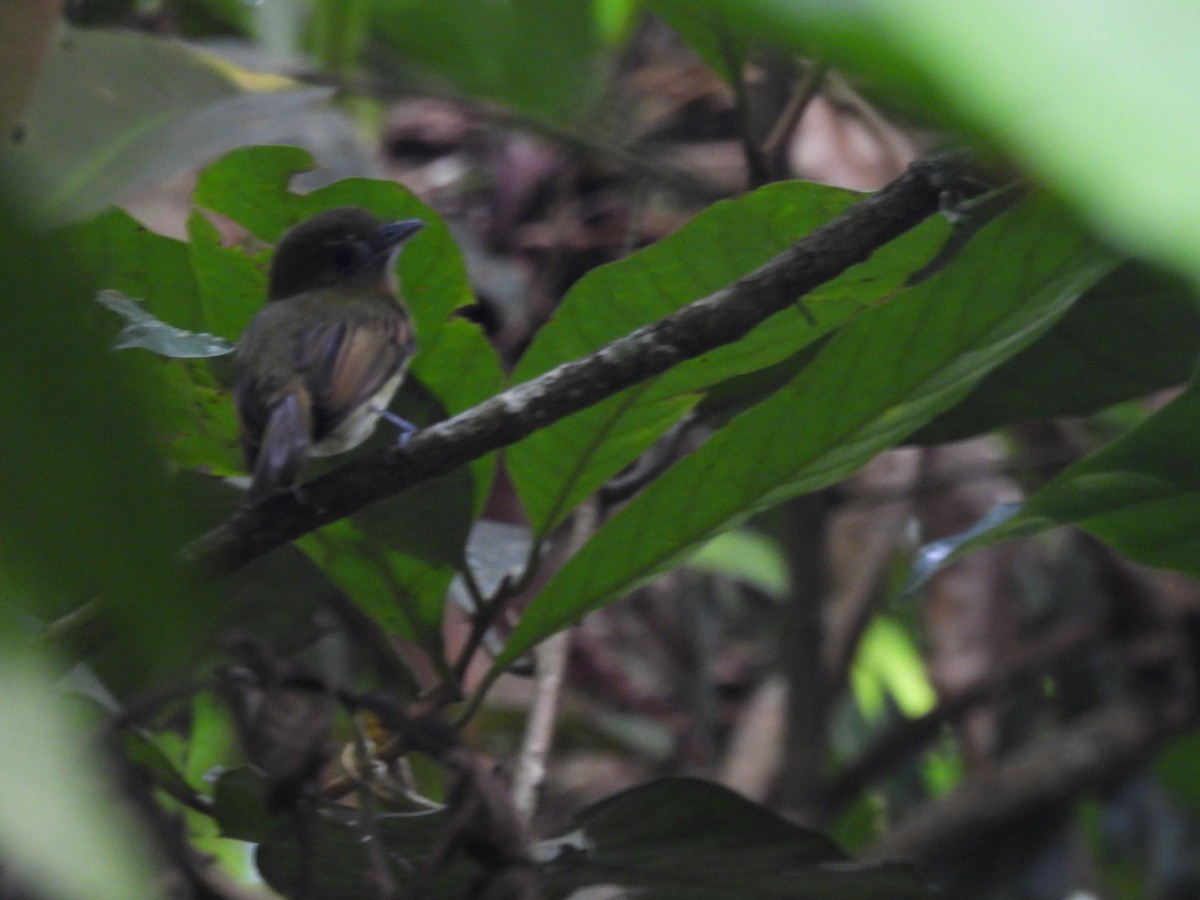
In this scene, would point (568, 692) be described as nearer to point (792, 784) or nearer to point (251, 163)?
point (792, 784)

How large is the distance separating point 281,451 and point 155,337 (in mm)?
371

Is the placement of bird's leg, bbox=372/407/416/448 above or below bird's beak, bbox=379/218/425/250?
below

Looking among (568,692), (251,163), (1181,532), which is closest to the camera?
(1181,532)

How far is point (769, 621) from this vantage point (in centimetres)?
464

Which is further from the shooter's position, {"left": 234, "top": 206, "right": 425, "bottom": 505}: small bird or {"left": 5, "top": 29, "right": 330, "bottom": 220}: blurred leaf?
{"left": 5, "top": 29, "right": 330, "bottom": 220}: blurred leaf

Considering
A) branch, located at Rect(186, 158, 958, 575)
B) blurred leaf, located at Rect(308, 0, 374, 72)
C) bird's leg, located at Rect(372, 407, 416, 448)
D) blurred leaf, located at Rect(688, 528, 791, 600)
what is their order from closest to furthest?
branch, located at Rect(186, 158, 958, 575)
bird's leg, located at Rect(372, 407, 416, 448)
blurred leaf, located at Rect(308, 0, 374, 72)
blurred leaf, located at Rect(688, 528, 791, 600)

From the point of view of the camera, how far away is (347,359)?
249cm

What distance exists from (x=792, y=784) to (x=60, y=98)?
6.89ft

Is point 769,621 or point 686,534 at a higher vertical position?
point 686,534

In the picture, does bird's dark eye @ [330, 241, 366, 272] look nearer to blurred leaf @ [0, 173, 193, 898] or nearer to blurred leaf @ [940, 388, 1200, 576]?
blurred leaf @ [940, 388, 1200, 576]

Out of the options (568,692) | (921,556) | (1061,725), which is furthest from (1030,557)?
(921,556)

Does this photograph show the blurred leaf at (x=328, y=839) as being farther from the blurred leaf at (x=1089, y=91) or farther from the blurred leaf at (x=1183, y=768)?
the blurred leaf at (x=1183, y=768)

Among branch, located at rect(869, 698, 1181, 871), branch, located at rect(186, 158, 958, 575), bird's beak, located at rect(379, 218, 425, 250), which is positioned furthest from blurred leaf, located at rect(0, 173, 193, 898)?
branch, located at rect(869, 698, 1181, 871)

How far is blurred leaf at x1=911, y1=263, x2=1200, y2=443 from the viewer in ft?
6.38
